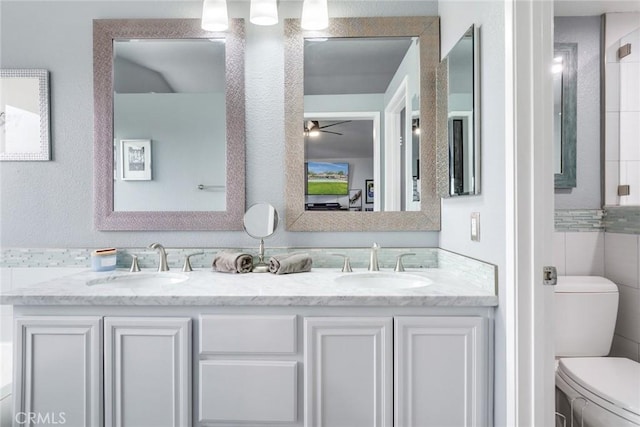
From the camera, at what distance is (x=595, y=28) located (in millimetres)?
2061

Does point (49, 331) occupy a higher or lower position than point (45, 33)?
lower

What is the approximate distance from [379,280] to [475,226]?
0.52m

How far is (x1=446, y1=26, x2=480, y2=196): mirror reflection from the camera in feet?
4.83

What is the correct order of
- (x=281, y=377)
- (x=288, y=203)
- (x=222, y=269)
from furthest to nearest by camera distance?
1. (x=288, y=203)
2. (x=222, y=269)
3. (x=281, y=377)

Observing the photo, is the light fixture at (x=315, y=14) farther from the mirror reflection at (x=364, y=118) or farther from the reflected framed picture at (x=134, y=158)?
the reflected framed picture at (x=134, y=158)

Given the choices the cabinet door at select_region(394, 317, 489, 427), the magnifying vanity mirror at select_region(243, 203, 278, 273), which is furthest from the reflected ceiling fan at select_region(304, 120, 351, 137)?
the cabinet door at select_region(394, 317, 489, 427)

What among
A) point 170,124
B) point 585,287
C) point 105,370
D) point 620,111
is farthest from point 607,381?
point 170,124

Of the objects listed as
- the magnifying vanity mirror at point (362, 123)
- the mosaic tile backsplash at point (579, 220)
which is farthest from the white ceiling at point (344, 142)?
the mosaic tile backsplash at point (579, 220)

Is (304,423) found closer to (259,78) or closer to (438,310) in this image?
(438,310)

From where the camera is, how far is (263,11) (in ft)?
5.89

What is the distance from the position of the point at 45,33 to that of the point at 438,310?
90.4 inches

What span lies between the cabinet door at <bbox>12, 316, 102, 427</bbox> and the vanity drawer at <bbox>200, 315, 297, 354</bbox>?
0.40 m

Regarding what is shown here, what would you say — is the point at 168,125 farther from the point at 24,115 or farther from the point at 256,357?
the point at 256,357

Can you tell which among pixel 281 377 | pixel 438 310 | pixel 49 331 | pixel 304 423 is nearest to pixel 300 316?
pixel 281 377
